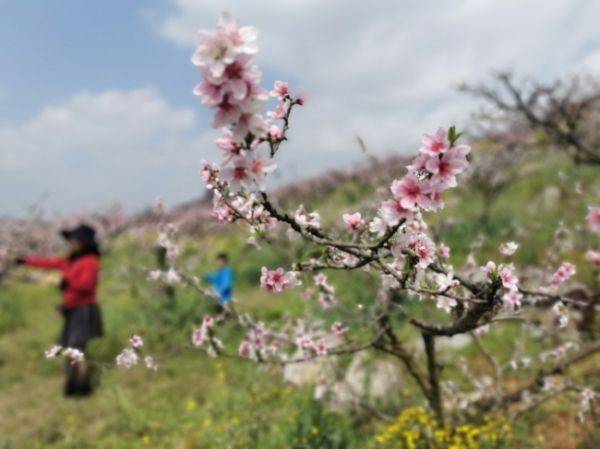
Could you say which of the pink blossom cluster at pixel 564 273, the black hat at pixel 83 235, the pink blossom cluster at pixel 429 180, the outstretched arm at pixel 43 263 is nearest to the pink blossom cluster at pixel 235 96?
the pink blossom cluster at pixel 429 180

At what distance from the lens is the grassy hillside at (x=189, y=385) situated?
497 centimetres

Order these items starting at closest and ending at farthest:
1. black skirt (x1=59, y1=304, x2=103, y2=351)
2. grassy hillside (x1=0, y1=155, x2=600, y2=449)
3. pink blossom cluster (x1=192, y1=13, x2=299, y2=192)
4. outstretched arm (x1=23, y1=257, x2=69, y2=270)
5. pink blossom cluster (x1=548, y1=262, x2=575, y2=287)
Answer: pink blossom cluster (x1=192, y1=13, x2=299, y2=192), pink blossom cluster (x1=548, y1=262, x2=575, y2=287), grassy hillside (x1=0, y1=155, x2=600, y2=449), outstretched arm (x1=23, y1=257, x2=69, y2=270), black skirt (x1=59, y1=304, x2=103, y2=351)

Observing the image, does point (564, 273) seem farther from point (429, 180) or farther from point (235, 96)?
point (235, 96)

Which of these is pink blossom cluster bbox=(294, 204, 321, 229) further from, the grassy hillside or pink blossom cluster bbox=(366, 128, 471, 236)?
pink blossom cluster bbox=(366, 128, 471, 236)

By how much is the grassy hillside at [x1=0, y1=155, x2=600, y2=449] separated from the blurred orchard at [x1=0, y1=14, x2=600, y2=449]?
3cm

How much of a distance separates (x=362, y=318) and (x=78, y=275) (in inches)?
164

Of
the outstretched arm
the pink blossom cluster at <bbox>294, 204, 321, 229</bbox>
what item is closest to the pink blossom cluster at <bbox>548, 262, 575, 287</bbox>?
the pink blossom cluster at <bbox>294, 204, 321, 229</bbox>

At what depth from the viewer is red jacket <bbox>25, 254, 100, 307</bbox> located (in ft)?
24.1

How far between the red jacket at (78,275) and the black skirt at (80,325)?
0.10 m

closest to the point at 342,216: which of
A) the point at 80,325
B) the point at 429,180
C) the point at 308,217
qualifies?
the point at 308,217

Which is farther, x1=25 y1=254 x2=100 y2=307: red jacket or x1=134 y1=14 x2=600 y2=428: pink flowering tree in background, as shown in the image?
x1=25 y1=254 x2=100 y2=307: red jacket

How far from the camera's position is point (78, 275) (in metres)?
7.39

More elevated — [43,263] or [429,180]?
[43,263]

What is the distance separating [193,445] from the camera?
17.8 feet
